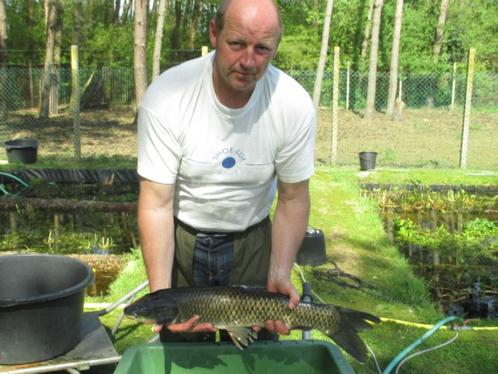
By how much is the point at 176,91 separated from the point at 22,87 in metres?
24.0

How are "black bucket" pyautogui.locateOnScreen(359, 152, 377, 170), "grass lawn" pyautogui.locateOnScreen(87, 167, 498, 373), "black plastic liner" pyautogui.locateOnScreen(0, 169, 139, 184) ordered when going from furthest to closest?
"black bucket" pyautogui.locateOnScreen(359, 152, 377, 170)
"black plastic liner" pyautogui.locateOnScreen(0, 169, 139, 184)
"grass lawn" pyautogui.locateOnScreen(87, 167, 498, 373)

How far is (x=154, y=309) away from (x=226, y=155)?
669 mm

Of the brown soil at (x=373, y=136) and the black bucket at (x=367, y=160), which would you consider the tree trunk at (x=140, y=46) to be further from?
the black bucket at (x=367, y=160)

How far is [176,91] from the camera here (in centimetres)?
242

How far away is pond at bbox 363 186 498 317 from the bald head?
175 inches

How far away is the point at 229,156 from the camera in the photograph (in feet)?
8.23

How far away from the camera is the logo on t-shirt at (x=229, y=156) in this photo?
249 centimetres

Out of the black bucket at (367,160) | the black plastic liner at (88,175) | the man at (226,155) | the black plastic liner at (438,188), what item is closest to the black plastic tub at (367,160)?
the black bucket at (367,160)

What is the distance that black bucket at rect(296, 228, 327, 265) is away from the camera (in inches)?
248

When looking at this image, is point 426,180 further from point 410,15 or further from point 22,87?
point 410,15

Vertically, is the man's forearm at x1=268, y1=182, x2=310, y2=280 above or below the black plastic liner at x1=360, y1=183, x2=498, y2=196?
above

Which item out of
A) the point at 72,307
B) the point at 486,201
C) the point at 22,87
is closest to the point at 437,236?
the point at 486,201

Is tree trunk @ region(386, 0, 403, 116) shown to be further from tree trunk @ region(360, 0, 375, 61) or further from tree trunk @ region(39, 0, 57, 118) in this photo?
tree trunk @ region(39, 0, 57, 118)

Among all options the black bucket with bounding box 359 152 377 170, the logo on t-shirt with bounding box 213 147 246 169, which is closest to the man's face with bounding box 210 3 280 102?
the logo on t-shirt with bounding box 213 147 246 169
